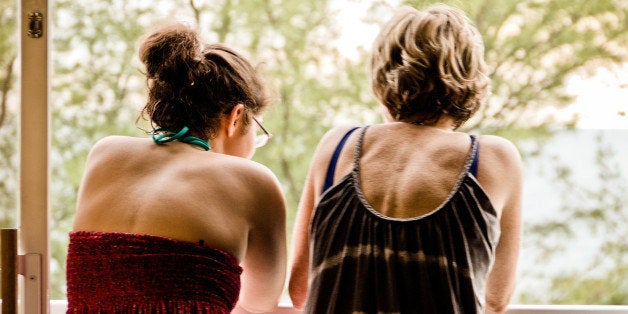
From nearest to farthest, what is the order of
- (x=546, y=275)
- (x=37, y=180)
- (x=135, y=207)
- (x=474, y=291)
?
(x=474, y=291), (x=135, y=207), (x=37, y=180), (x=546, y=275)

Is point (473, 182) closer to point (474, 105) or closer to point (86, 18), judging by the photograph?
point (474, 105)

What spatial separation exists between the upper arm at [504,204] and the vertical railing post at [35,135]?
1.14m

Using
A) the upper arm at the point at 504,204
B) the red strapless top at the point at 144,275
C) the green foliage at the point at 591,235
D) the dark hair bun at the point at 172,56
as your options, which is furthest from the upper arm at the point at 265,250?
the green foliage at the point at 591,235

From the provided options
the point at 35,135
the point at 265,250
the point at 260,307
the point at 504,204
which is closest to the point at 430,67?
the point at 504,204

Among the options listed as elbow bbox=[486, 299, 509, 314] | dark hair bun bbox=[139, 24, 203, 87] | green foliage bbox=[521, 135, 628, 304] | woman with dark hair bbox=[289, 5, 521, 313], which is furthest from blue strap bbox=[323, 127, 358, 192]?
green foliage bbox=[521, 135, 628, 304]

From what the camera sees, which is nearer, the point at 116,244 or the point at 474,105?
the point at 116,244

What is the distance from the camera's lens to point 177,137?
62.1 inches

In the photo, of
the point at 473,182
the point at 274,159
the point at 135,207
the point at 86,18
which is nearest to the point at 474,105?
the point at 473,182

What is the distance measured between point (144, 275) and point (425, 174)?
0.62 m

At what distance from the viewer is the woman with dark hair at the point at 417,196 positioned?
135 centimetres

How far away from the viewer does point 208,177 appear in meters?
1.50

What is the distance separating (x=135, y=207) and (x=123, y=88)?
594 mm

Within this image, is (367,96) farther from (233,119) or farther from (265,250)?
(265,250)

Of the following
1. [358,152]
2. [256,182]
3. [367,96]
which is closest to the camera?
[358,152]
